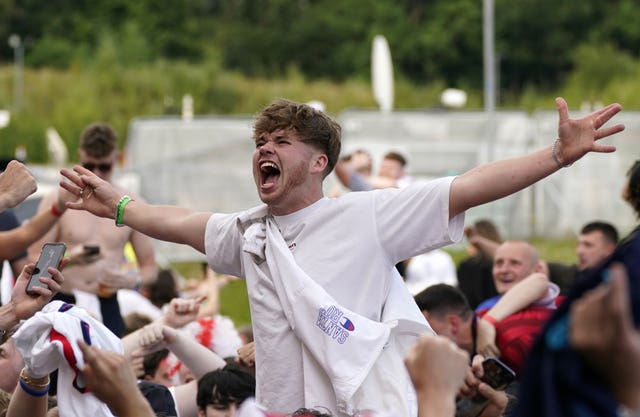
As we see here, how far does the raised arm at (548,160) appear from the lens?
4312mm

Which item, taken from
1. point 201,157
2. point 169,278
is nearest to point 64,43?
point 201,157

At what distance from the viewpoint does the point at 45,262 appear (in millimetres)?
4625

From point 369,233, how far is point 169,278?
5413 mm

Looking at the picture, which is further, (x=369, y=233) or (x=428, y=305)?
(x=428, y=305)

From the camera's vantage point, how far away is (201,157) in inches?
786

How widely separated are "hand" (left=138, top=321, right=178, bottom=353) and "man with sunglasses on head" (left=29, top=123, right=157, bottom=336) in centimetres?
107

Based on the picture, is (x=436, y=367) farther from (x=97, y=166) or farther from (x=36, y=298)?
(x=97, y=166)

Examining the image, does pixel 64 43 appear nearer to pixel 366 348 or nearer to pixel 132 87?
pixel 132 87

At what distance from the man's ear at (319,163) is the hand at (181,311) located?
4.10 ft

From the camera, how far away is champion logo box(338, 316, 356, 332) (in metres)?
4.38

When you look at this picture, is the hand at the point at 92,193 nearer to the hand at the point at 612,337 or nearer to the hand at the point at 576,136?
the hand at the point at 576,136

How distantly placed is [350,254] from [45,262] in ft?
3.42

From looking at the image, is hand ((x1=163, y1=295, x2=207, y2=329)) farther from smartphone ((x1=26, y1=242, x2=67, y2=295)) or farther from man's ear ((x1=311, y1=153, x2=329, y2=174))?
man's ear ((x1=311, y1=153, x2=329, y2=174))

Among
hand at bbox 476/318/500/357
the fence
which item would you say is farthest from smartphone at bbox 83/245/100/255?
the fence
